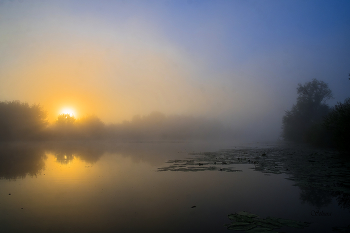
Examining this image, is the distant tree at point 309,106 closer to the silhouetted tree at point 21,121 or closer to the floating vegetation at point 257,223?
the floating vegetation at point 257,223

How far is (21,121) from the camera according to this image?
6378 centimetres

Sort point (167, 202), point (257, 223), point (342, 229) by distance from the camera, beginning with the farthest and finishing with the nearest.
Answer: point (167, 202) → point (257, 223) → point (342, 229)

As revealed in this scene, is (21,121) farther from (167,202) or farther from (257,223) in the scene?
(257,223)

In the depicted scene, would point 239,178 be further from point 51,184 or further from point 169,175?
point 51,184

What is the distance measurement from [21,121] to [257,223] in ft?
245

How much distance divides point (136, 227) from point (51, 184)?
23.3 ft

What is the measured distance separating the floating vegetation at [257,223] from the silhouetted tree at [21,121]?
72.5 metres

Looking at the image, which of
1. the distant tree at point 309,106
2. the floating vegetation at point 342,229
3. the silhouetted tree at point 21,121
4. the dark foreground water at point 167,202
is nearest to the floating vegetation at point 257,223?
the dark foreground water at point 167,202

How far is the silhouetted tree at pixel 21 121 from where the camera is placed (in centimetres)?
6076

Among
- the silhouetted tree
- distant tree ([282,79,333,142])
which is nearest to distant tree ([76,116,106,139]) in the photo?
the silhouetted tree

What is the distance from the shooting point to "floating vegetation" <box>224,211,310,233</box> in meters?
5.47

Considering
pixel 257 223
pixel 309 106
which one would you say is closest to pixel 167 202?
pixel 257 223

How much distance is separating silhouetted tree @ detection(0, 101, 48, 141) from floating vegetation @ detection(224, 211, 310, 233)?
72.5 meters

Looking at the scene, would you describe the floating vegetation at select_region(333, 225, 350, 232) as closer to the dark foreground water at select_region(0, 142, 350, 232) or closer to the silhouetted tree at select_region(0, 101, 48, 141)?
the dark foreground water at select_region(0, 142, 350, 232)
